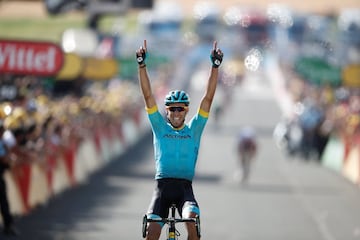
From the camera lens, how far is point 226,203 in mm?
23844

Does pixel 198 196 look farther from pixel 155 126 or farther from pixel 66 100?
pixel 155 126

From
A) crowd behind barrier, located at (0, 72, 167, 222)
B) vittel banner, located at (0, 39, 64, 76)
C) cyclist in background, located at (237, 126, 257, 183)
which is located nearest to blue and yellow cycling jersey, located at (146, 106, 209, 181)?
crowd behind barrier, located at (0, 72, 167, 222)

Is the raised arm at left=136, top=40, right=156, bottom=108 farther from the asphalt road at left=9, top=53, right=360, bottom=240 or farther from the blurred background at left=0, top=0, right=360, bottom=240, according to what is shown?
the asphalt road at left=9, top=53, right=360, bottom=240

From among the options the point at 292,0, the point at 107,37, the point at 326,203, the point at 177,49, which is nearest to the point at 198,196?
the point at 326,203

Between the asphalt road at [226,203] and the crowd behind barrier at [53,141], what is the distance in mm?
353

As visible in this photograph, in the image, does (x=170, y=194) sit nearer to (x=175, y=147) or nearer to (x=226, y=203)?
(x=175, y=147)

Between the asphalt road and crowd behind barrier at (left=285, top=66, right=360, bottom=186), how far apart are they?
48 cm

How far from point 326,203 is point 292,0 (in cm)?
11075

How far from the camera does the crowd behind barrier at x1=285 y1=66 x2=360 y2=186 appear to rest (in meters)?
31.2

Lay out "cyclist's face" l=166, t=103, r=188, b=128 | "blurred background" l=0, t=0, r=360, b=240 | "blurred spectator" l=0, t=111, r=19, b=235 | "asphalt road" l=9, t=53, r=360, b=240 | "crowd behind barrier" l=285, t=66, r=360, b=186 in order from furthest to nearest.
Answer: "crowd behind barrier" l=285, t=66, r=360, b=186, "blurred background" l=0, t=0, r=360, b=240, "asphalt road" l=9, t=53, r=360, b=240, "blurred spectator" l=0, t=111, r=19, b=235, "cyclist's face" l=166, t=103, r=188, b=128

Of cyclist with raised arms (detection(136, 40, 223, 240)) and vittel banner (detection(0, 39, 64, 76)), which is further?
vittel banner (detection(0, 39, 64, 76))

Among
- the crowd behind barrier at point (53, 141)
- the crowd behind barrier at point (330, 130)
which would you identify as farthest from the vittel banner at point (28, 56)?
the crowd behind barrier at point (330, 130)

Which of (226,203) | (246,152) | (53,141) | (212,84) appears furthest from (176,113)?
(246,152)

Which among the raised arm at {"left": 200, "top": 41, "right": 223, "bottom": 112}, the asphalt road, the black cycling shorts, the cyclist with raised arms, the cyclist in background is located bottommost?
the asphalt road
